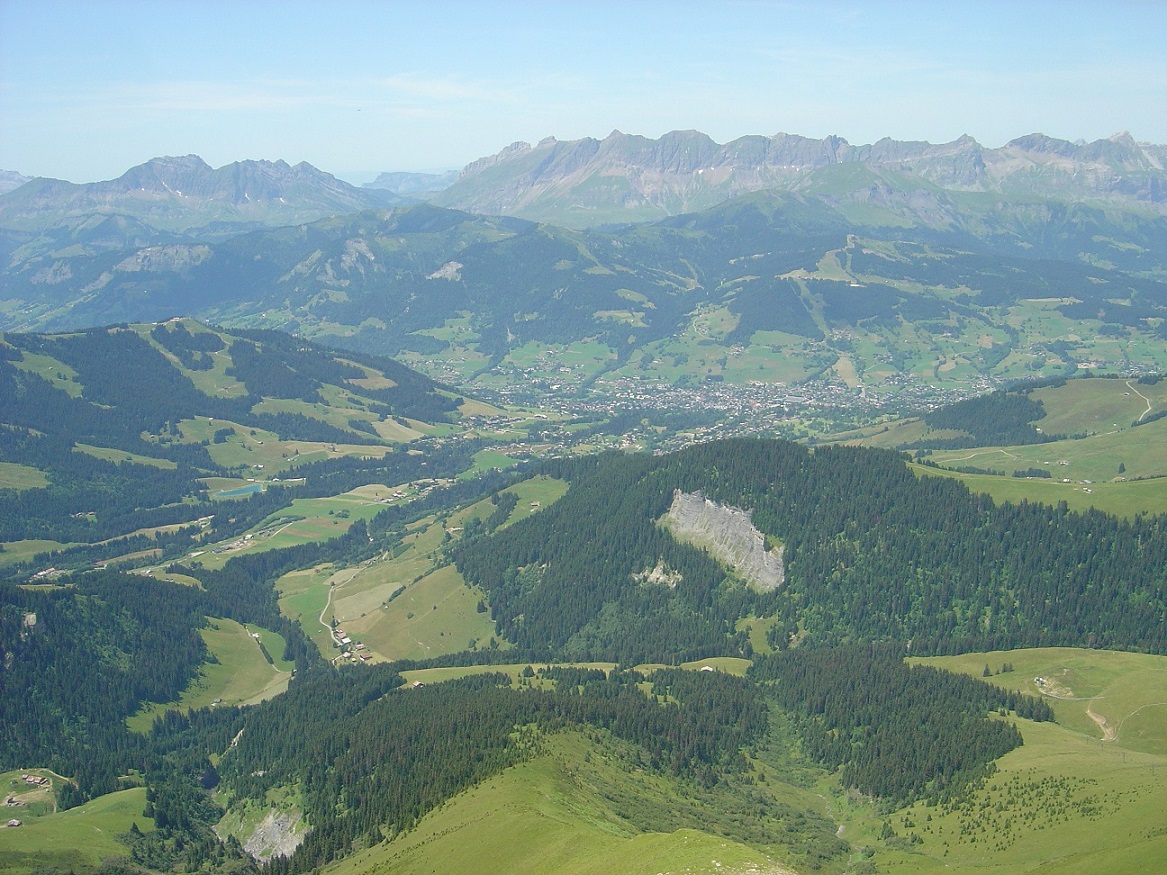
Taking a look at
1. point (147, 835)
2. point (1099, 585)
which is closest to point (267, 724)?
point (147, 835)

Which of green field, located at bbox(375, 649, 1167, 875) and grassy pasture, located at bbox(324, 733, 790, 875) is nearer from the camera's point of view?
grassy pasture, located at bbox(324, 733, 790, 875)

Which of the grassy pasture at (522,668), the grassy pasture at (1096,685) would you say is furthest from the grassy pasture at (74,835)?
the grassy pasture at (1096,685)

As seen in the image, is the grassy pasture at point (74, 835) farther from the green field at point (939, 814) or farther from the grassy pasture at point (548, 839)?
the green field at point (939, 814)

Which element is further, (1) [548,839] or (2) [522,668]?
(2) [522,668]

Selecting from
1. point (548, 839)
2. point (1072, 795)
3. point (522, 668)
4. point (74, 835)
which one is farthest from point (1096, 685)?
point (74, 835)

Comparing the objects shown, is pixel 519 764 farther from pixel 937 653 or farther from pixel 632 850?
pixel 937 653

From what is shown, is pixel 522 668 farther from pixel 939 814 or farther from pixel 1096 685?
pixel 1096 685

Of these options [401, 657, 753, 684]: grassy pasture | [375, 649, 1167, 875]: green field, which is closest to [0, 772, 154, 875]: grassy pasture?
[375, 649, 1167, 875]: green field

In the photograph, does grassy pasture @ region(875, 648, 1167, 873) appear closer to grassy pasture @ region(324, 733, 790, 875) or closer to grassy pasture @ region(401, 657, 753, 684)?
grassy pasture @ region(324, 733, 790, 875)
